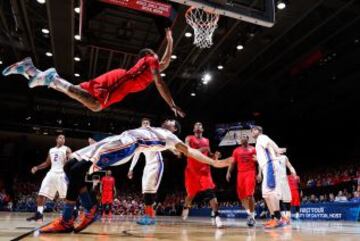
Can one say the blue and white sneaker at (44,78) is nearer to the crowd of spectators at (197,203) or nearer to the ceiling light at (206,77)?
the crowd of spectators at (197,203)

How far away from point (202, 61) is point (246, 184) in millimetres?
10218

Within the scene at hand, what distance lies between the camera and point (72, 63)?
1759 cm

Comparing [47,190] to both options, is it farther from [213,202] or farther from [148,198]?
[213,202]

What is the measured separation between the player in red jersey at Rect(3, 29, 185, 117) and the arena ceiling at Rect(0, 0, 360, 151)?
4461 millimetres

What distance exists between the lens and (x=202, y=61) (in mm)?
17734

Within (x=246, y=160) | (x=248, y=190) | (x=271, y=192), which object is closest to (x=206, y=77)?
(x=246, y=160)

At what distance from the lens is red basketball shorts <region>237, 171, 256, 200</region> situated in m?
Result: 8.28

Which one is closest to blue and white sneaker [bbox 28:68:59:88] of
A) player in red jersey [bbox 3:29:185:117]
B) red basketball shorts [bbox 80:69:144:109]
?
player in red jersey [bbox 3:29:185:117]

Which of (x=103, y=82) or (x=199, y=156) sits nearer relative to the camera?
(x=199, y=156)

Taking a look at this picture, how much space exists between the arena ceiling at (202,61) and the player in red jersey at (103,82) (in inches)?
176

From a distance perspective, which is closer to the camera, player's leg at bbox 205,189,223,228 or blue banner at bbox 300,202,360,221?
player's leg at bbox 205,189,223,228

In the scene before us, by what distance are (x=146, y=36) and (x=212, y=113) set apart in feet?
36.5

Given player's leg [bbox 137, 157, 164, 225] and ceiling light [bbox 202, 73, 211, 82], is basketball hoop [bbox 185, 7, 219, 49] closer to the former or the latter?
player's leg [bbox 137, 157, 164, 225]

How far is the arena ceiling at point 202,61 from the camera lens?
1373cm
